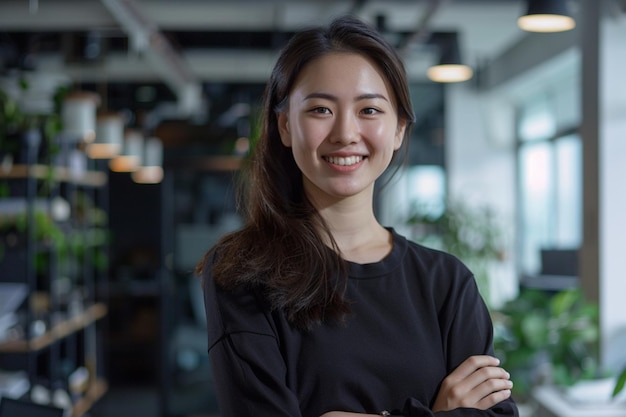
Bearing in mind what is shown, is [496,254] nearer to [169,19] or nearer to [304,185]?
[169,19]

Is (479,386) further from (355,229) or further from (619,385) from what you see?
(619,385)

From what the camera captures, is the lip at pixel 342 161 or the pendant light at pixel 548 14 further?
the pendant light at pixel 548 14

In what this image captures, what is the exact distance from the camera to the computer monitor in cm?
230

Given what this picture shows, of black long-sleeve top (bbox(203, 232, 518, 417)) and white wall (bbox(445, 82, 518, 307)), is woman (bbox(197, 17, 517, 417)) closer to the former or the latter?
black long-sleeve top (bbox(203, 232, 518, 417))

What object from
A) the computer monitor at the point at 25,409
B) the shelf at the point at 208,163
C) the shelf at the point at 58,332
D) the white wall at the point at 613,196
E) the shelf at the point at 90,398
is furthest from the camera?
the shelf at the point at 208,163

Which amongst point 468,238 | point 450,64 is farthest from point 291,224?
point 468,238

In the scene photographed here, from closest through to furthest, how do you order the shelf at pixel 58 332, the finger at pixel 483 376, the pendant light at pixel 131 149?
the finger at pixel 483 376 < the shelf at pixel 58 332 < the pendant light at pixel 131 149

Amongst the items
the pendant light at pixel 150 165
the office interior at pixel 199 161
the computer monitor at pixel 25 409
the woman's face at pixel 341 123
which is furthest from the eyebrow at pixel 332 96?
the pendant light at pixel 150 165

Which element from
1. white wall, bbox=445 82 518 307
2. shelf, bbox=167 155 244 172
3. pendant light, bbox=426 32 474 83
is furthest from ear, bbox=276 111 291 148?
white wall, bbox=445 82 518 307

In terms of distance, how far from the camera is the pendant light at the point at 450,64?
238 inches

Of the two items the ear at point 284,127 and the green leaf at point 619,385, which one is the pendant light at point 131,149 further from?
the ear at point 284,127

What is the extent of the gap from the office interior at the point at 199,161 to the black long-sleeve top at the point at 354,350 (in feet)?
5.39

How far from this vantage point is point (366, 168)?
1.57 m

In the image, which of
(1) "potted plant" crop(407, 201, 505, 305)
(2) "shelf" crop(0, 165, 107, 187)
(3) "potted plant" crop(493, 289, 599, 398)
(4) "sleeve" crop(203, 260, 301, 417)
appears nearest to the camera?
(4) "sleeve" crop(203, 260, 301, 417)
